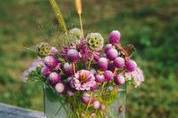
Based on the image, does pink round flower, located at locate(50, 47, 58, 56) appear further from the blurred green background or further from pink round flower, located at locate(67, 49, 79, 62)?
the blurred green background

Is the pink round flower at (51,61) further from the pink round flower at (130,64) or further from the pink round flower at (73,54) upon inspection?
the pink round flower at (130,64)

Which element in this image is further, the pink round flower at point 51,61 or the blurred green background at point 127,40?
the blurred green background at point 127,40

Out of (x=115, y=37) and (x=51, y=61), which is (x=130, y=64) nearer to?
(x=115, y=37)

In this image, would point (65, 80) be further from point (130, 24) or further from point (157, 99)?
point (130, 24)

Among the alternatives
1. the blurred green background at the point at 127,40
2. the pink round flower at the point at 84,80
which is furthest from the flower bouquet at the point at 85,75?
the blurred green background at the point at 127,40

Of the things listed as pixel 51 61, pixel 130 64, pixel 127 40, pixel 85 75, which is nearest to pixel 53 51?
pixel 51 61

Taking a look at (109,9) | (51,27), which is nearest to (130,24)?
(109,9)

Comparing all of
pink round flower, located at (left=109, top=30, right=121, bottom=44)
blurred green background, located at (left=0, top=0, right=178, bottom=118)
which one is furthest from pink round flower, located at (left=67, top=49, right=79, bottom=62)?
blurred green background, located at (left=0, top=0, right=178, bottom=118)
